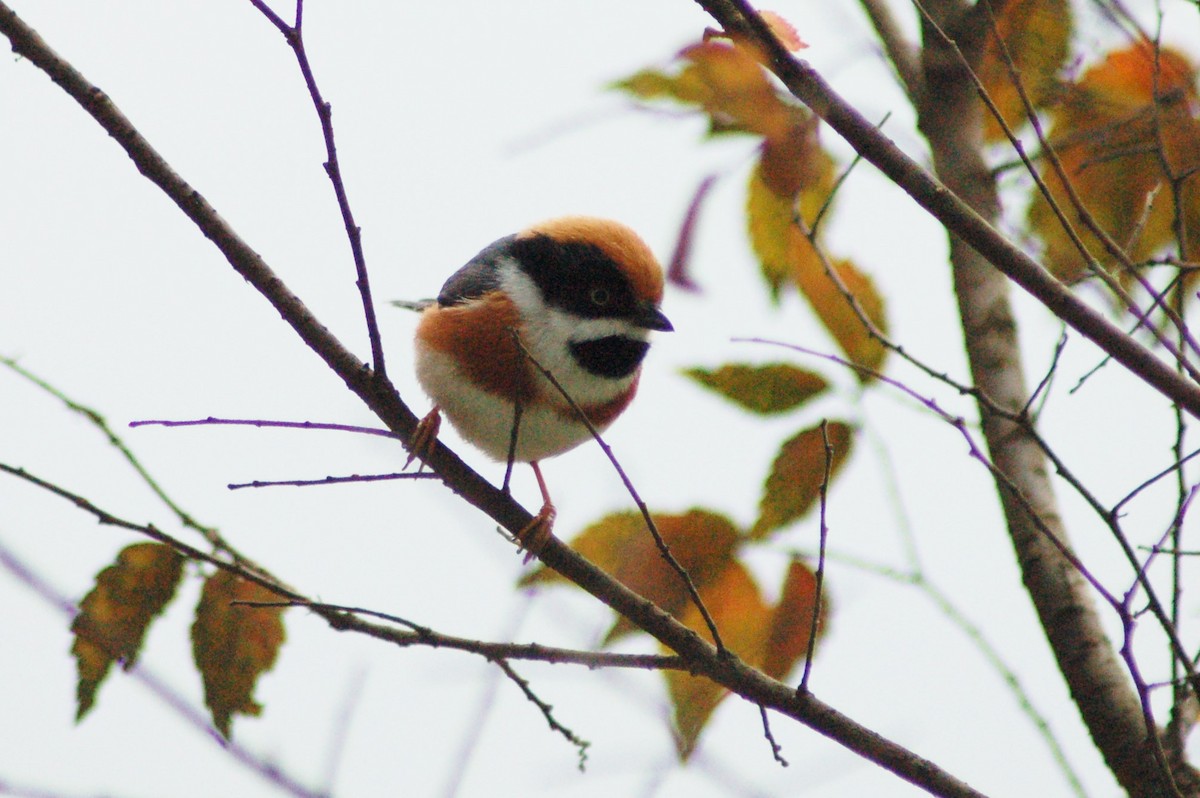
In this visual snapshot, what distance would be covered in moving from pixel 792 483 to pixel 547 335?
4.17 ft

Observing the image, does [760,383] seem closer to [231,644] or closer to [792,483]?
[792,483]

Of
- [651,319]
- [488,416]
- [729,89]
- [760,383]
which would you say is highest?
[651,319]

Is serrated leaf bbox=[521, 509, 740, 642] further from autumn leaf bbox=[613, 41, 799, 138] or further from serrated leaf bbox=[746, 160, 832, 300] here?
autumn leaf bbox=[613, 41, 799, 138]

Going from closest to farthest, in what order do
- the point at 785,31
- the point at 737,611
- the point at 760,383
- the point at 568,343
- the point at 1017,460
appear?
the point at 785,31 → the point at 737,611 → the point at 760,383 → the point at 1017,460 → the point at 568,343

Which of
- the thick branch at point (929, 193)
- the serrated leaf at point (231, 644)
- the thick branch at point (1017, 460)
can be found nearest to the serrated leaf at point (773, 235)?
the thick branch at point (1017, 460)

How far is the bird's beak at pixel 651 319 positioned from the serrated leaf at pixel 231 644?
1.66 meters

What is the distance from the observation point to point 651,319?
13.1ft

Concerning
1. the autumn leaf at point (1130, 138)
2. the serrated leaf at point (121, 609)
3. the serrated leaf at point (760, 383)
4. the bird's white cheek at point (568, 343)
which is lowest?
the serrated leaf at point (121, 609)

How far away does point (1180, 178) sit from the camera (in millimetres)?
2562

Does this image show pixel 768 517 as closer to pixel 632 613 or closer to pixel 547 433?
pixel 632 613

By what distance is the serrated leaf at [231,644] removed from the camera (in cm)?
275

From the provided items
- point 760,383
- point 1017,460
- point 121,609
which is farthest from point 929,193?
point 121,609

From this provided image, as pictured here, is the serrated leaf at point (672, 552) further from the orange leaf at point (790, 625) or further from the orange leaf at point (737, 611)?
the orange leaf at point (790, 625)

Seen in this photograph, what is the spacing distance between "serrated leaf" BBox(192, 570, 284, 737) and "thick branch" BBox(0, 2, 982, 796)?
54cm
